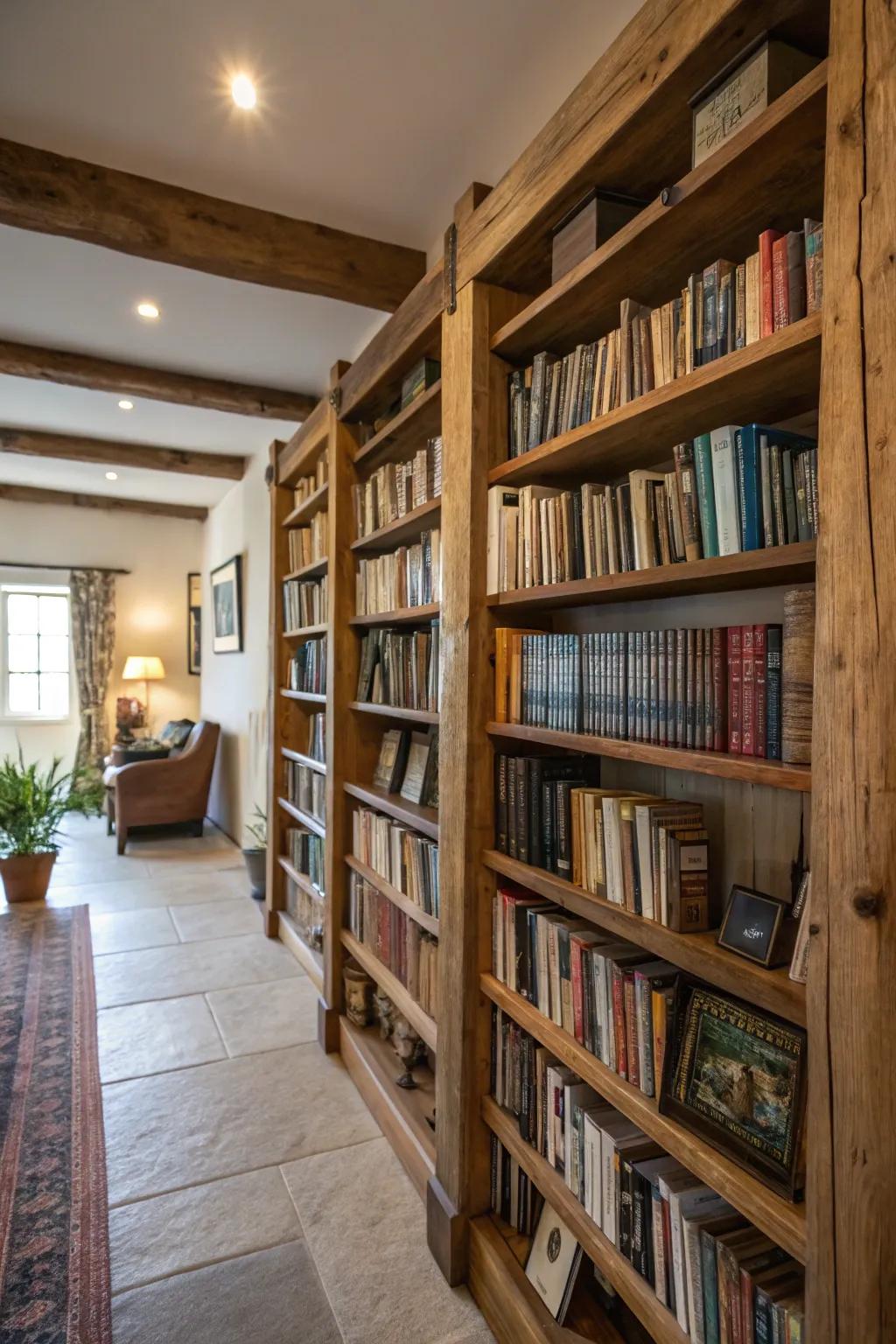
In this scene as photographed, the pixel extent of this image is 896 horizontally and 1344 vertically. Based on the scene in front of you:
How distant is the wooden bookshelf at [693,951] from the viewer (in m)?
0.88

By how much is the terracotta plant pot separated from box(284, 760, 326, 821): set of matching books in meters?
1.56

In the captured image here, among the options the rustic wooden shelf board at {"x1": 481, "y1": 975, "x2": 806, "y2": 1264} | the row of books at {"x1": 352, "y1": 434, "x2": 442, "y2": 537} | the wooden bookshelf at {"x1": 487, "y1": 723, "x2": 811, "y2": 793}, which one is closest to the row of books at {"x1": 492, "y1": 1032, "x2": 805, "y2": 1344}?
the rustic wooden shelf board at {"x1": 481, "y1": 975, "x2": 806, "y2": 1264}

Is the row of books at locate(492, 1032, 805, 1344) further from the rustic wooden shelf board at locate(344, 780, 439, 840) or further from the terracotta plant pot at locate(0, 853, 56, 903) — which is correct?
the terracotta plant pot at locate(0, 853, 56, 903)

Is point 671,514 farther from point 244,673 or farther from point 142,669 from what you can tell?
point 142,669

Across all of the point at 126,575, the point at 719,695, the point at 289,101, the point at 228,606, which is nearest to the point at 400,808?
the point at 719,695

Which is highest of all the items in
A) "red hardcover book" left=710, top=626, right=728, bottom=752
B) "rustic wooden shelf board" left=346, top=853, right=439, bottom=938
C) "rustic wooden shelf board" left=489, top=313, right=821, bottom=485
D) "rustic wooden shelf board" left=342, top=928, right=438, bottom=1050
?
"rustic wooden shelf board" left=489, top=313, right=821, bottom=485

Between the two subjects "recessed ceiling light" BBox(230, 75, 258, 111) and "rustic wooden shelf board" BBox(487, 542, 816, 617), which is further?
"recessed ceiling light" BBox(230, 75, 258, 111)

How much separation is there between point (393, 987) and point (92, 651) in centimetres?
555

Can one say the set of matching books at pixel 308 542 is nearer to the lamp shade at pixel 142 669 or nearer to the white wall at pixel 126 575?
the lamp shade at pixel 142 669

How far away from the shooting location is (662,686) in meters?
1.15

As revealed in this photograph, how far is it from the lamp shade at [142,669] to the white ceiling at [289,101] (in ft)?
13.3

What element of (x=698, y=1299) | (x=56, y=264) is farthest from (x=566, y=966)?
(x=56, y=264)

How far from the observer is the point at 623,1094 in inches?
45.0

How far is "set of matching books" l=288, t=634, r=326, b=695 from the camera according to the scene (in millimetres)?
2957
